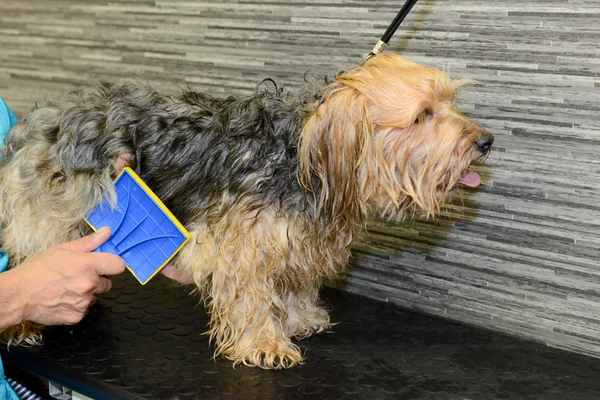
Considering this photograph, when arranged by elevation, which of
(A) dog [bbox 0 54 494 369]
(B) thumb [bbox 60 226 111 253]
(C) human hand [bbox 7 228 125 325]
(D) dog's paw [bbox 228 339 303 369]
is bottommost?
(D) dog's paw [bbox 228 339 303 369]

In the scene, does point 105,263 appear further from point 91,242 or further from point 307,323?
point 307,323

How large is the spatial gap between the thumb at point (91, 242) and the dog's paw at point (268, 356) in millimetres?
405

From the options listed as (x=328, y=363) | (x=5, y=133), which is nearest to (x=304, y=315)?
(x=328, y=363)

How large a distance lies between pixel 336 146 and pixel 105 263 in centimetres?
60

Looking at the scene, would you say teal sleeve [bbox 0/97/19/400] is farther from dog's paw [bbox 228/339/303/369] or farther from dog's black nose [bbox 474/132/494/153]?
dog's black nose [bbox 474/132/494/153]

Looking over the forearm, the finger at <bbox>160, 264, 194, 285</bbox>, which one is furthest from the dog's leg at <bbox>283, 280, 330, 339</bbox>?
the forearm

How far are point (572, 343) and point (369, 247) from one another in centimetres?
61

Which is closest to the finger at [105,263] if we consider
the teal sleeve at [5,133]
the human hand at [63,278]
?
the human hand at [63,278]

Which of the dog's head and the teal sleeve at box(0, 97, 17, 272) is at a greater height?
the dog's head

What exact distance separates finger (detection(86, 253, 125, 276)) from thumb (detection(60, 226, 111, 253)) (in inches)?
1.1

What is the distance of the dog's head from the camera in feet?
4.75

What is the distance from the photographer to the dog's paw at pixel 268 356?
5.27ft

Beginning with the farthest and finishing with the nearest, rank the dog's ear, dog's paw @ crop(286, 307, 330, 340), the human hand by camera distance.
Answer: dog's paw @ crop(286, 307, 330, 340), the human hand, the dog's ear

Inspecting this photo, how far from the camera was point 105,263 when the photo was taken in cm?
158
